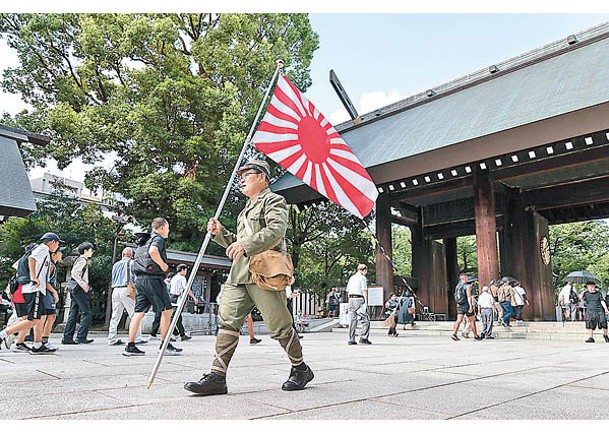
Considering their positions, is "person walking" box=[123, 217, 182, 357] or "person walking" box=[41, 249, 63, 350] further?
"person walking" box=[41, 249, 63, 350]

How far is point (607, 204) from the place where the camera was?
54.6ft

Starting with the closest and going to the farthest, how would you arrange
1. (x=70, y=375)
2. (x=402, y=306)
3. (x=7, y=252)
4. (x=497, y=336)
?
(x=70, y=375) → (x=497, y=336) → (x=402, y=306) → (x=7, y=252)

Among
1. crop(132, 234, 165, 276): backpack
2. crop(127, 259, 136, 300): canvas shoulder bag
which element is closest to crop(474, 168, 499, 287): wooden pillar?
crop(127, 259, 136, 300): canvas shoulder bag

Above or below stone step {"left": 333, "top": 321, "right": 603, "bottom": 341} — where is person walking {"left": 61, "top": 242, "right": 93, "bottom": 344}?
above

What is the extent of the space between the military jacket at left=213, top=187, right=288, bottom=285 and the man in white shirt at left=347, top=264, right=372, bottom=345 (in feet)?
18.4

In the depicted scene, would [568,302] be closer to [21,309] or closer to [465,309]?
[465,309]

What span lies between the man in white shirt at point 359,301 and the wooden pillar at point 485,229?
5940 millimetres

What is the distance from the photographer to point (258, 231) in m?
3.17

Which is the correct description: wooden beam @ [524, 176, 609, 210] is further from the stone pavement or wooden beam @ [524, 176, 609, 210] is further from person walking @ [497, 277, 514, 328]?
the stone pavement

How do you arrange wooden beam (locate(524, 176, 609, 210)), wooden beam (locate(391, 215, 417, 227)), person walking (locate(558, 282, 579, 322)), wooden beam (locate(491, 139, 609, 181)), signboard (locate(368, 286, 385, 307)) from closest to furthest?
wooden beam (locate(491, 139, 609, 181)), signboard (locate(368, 286, 385, 307)), wooden beam (locate(524, 176, 609, 210)), person walking (locate(558, 282, 579, 322)), wooden beam (locate(391, 215, 417, 227))

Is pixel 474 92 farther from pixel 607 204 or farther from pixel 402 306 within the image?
pixel 402 306

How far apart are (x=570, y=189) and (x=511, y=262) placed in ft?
10.3

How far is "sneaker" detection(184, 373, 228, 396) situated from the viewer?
2852mm

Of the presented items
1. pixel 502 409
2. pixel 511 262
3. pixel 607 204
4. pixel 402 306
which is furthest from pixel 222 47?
pixel 502 409
